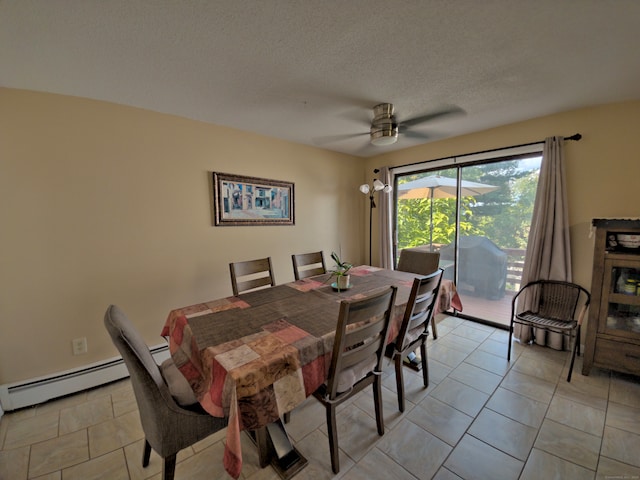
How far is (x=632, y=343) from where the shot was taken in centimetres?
188

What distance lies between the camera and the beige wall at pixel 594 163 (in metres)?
2.09

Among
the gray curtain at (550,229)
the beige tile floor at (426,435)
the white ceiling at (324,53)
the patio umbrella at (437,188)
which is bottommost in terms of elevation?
the beige tile floor at (426,435)

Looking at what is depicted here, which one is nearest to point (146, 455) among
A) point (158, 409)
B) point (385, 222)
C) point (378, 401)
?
point (158, 409)

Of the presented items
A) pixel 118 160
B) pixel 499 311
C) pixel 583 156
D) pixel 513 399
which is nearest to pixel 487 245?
pixel 499 311

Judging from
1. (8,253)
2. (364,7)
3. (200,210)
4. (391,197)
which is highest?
(364,7)

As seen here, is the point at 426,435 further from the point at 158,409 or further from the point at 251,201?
the point at 251,201

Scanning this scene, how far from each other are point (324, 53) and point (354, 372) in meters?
1.82

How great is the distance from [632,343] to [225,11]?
344 centimetres

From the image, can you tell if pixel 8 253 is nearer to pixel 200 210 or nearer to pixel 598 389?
pixel 200 210

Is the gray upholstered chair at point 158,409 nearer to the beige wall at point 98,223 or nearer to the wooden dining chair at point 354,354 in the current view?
the wooden dining chair at point 354,354

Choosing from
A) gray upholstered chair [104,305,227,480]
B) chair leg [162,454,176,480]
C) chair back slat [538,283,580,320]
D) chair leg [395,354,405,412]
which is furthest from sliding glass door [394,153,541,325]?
chair leg [162,454,176,480]

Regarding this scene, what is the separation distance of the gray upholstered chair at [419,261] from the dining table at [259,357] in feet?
3.33

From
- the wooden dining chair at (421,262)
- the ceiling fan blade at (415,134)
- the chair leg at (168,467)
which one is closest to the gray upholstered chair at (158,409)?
the chair leg at (168,467)

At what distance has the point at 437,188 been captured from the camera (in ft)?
11.0
